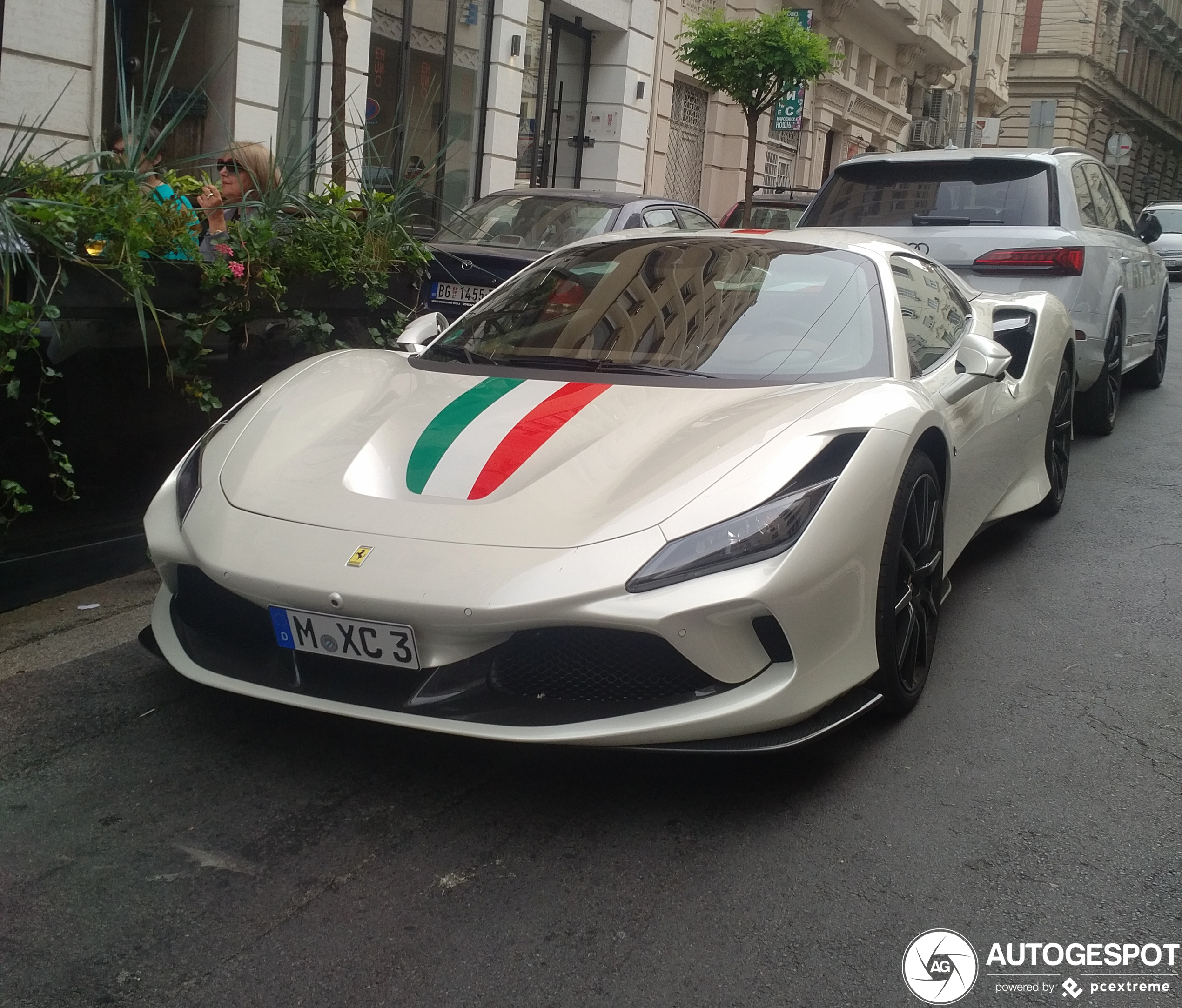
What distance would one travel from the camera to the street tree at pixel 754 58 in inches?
695

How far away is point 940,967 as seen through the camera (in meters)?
2.46

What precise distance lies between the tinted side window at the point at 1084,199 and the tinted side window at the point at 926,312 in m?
2.95

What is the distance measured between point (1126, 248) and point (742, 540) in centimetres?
638

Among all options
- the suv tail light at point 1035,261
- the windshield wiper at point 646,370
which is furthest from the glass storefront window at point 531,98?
the windshield wiper at point 646,370

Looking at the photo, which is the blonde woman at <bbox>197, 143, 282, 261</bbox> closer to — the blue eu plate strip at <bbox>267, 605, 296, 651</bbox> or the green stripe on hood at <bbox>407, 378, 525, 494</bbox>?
the green stripe on hood at <bbox>407, 378, 525, 494</bbox>

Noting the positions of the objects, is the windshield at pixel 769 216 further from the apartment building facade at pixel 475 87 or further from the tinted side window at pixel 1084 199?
the tinted side window at pixel 1084 199

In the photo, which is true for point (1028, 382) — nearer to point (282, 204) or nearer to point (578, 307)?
point (578, 307)

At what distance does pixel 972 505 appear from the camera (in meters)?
4.42

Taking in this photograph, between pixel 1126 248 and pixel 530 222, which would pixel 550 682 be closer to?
pixel 1126 248

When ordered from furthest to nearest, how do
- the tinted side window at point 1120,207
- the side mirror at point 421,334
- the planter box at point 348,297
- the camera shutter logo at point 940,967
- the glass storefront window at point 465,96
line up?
the glass storefront window at point 465,96 → the tinted side window at point 1120,207 → the planter box at point 348,297 → the side mirror at point 421,334 → the camera shutter logo at point 940,967

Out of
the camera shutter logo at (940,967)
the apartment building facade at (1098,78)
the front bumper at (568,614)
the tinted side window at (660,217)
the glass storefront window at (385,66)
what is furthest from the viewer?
the apartment building facade at (1098,78)

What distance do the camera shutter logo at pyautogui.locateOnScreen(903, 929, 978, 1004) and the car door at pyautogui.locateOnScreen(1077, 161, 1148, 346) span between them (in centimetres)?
629

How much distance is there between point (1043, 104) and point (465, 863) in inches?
1369

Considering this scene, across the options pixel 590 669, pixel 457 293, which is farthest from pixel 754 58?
pixel 590 669
